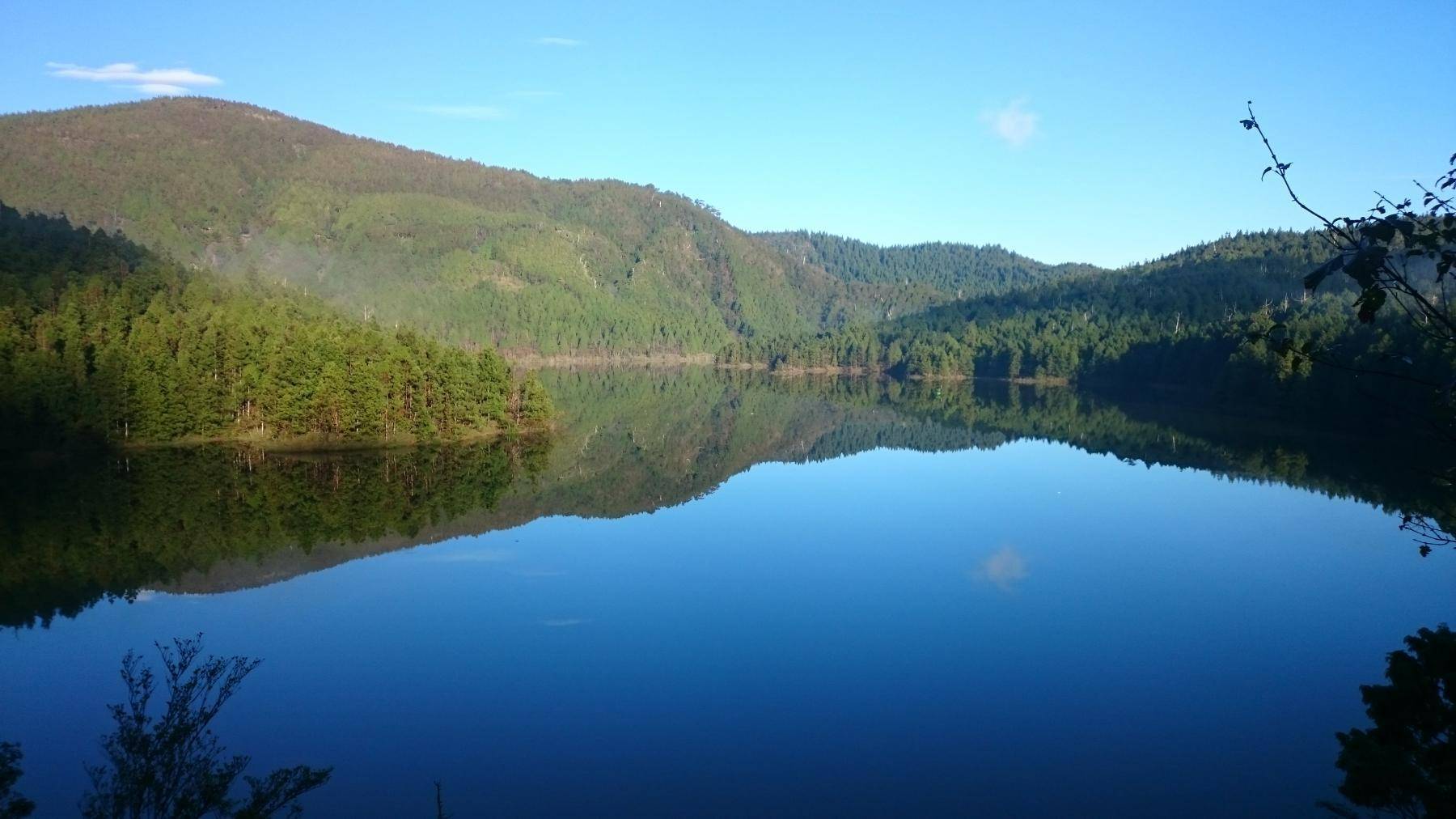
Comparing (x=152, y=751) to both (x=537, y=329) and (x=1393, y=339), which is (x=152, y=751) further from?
(x=537, y=329)

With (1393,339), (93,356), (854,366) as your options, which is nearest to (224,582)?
(93,356)

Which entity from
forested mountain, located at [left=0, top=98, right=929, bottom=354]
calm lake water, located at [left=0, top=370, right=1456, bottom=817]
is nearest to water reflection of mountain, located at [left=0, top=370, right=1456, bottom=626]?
calm lake water, located at [left=0, top=370, right=1456, bottom=817]

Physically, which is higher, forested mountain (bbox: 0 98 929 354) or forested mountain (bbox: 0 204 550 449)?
forested mountain (bbox: 0 98 929 354)

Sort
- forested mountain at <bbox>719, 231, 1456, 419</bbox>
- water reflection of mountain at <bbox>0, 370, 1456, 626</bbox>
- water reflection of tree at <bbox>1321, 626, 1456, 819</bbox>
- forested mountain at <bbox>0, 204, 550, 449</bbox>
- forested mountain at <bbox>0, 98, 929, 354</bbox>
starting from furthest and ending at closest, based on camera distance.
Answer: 1. forested mountain at <bbox>0, 98, 929, 354</bbox>
2. forested mountain at <bbox>719, 231, 1456, 419</bbox>
3. forested mountain at <bbox>0, 204, 550, 449</bbox>
4. water reflection of mountain at <bbox>0, 370, 1456, 626</bbox>
5. water reflection of tree at <bbox>1321, 626, 1456, 819</bbox>

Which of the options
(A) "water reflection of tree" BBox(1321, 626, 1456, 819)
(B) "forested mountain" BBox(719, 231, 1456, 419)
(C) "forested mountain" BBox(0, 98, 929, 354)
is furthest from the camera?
(C) "forested mountain" BBox(0, 98, 929, 354)

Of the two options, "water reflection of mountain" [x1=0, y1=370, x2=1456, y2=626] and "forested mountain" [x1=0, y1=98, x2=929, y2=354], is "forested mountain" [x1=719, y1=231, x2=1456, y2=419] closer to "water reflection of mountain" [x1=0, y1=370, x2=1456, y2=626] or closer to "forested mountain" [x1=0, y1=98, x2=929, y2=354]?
"water reflection of mountain" [x1=0, y1=370, x2=1456, y2=626]

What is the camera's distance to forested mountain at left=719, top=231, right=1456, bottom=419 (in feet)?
269

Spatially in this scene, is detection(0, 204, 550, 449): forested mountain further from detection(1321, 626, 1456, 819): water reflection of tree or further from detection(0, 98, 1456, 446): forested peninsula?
detection(1321, 626, 1456, 819): water reflection of tree

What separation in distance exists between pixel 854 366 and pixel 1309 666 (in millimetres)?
136513

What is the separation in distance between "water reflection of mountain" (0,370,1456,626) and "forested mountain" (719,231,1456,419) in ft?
35.4

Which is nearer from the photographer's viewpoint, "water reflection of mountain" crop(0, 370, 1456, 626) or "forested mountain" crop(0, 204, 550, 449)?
"water reflection of mountain" crop(0, 370, 1456, 626)

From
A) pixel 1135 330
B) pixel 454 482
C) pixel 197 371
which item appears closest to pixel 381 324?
pixel 197 371

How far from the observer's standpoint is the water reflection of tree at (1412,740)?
959 centimetres

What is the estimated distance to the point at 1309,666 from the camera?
2152 centimetres
